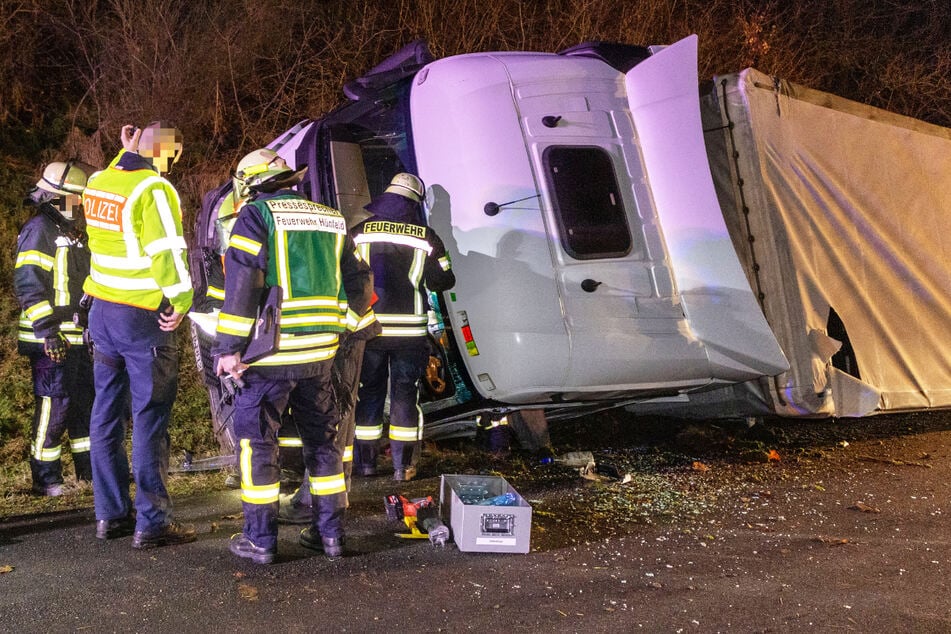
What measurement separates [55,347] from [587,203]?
2974 millimetres

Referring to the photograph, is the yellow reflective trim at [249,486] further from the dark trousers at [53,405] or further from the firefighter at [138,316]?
the dark trousers at [53,405]

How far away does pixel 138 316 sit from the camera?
3934mm

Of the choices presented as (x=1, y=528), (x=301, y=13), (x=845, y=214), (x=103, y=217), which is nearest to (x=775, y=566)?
(x=845, y=214)

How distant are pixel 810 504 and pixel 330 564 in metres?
2.73

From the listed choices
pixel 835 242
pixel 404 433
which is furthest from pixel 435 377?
pixel 835 242

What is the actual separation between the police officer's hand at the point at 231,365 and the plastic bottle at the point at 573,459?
101 inches

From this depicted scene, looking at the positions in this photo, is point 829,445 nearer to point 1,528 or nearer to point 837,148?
point 837,148

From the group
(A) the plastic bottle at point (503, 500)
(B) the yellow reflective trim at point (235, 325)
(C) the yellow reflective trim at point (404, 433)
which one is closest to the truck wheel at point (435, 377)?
(C) the yellow reflective trim at point (404, 433)

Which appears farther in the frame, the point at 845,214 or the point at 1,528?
the point at 845,214

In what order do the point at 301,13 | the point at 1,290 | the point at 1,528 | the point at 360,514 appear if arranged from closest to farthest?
the point at 1,528 → the point at 360,514 → the point at 1,290 → the point at 301,13

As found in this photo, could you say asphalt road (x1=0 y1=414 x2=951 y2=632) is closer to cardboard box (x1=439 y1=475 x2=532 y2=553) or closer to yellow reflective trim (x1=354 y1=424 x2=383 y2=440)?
cardboard box (x1=439 y1=475 x2=532 y2=553)

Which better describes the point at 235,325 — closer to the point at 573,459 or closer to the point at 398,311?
the point at 398,311

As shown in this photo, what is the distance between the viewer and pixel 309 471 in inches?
156

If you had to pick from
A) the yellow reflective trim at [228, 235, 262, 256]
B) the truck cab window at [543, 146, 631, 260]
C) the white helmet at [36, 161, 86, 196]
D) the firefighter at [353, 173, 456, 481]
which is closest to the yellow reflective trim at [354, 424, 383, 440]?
the firefighter at [353, 173, 456, 481]
